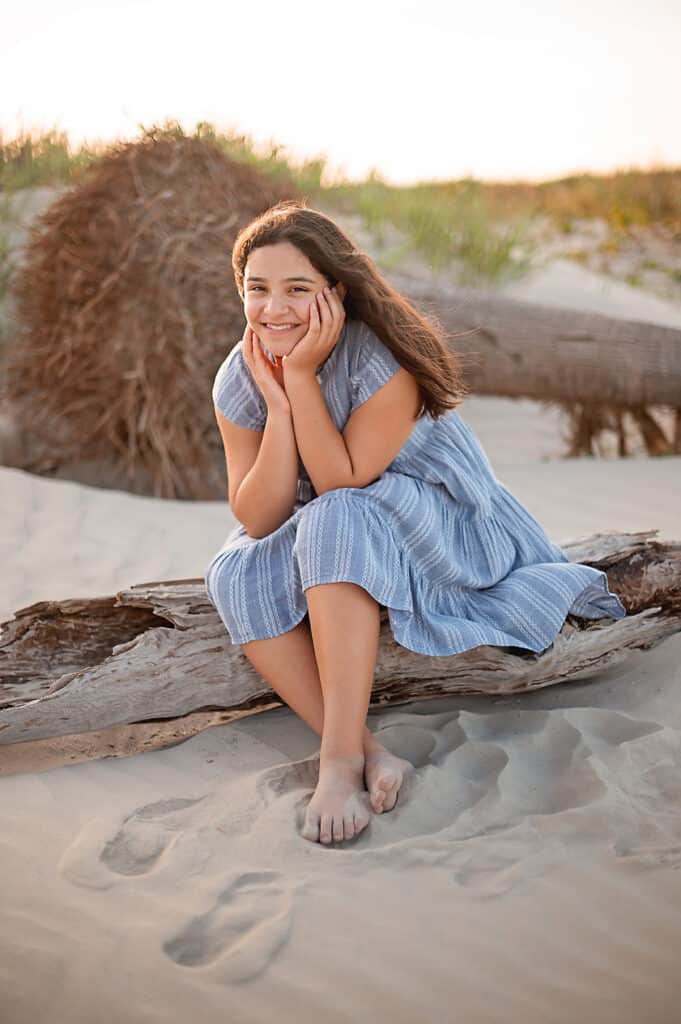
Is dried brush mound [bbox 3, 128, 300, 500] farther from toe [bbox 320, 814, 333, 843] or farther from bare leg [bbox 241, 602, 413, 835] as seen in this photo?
toe [bbox 320, 814, 333, 843]

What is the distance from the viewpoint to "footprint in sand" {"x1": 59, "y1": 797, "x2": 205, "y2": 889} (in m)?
1.96

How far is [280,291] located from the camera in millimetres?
2412

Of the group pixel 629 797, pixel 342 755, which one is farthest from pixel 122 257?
pixel 629 797

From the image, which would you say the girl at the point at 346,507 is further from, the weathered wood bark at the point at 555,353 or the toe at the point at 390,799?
the weathered wood bark at the point at 555,353

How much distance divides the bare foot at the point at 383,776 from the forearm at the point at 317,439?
67 centimetres

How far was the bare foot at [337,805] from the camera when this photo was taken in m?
2.05

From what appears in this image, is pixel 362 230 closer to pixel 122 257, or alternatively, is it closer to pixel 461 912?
pixel 122 257

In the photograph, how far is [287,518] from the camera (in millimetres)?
2590

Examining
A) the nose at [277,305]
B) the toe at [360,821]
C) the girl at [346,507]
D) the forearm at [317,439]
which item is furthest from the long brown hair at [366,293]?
the toe at [360,821]

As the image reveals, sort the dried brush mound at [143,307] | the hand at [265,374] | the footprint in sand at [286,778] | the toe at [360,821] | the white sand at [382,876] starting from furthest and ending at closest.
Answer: the dried brush mound at [143,307]
the hand at [265,374]
the footprint in sand at [286,778]
the toe at [360,821]
the white sand at [382,876]

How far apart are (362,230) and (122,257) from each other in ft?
14.4

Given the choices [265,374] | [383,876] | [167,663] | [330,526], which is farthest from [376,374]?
[383,876]

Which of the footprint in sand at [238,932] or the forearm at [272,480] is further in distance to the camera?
the forearm at [272,480]

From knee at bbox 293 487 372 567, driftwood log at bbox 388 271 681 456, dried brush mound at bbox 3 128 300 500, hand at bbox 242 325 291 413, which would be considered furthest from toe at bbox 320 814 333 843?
driftwood log at bbox 388 271 681 456
